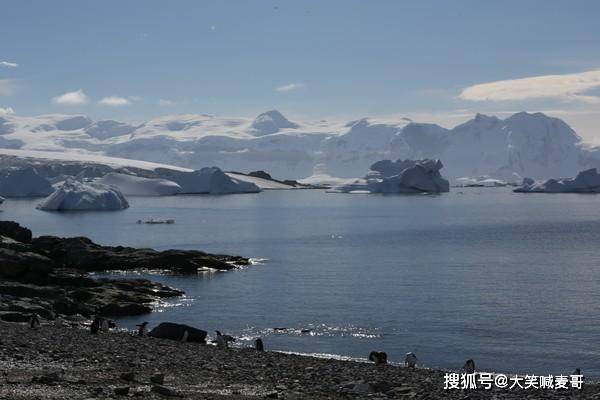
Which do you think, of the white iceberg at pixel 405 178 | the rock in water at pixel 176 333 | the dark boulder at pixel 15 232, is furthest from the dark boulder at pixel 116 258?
the white iceberg at pixel 405 178

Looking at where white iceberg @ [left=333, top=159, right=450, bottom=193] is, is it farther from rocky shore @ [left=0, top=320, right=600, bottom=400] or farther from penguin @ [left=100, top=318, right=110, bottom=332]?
rocky shore @ [left=0, top=320, right=600, bottom=400]

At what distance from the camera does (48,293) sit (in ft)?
99.5

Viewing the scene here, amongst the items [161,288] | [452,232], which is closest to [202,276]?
[161,288]

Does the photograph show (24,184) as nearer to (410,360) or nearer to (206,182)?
(206,182)

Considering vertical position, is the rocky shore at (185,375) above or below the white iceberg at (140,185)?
below

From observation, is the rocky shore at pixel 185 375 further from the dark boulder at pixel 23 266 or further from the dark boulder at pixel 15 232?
the dark boulder at pixel 15 232

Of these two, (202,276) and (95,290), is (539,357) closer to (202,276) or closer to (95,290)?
(95,290)

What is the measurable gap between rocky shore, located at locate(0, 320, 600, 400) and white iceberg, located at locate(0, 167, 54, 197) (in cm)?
10988

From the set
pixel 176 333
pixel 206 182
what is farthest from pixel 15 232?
pixel 206 182

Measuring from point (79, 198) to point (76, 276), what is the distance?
6758cm

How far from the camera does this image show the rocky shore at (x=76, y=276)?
28.3 m

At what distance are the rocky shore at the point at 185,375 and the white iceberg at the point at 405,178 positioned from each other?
389 ft

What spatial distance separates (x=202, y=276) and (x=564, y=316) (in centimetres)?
1942

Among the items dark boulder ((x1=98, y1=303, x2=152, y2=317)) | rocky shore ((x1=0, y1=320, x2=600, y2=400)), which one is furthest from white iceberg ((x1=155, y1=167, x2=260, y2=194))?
rocky shore ((x1=0, y1=320, x2=600, y2=400))
